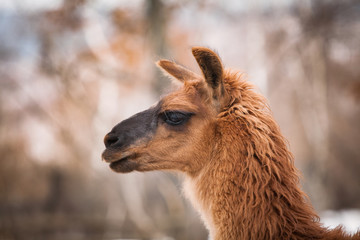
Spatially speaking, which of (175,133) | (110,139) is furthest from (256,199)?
(110,139)

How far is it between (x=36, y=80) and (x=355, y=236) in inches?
407

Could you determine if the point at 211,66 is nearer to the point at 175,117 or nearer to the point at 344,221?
the point at 175,117

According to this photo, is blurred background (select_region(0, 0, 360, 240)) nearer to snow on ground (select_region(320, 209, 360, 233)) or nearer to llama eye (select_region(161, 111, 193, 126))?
snow on ground (select_region(320, 209, 360, 233))

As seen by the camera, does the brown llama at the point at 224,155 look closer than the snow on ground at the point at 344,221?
Yes

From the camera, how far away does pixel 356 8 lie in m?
9.77

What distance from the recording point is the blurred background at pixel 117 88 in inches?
358

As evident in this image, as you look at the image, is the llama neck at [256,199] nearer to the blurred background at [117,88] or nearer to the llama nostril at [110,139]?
the llama nostril at [110,139]

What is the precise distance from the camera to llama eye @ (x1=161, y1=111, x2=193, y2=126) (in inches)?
100

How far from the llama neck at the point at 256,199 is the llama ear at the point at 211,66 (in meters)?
0.53

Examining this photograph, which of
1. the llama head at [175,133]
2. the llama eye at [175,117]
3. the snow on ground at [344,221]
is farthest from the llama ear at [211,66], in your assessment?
the snow on ground at [344,221]

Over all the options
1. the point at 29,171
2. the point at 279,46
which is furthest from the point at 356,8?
the point at 29,171

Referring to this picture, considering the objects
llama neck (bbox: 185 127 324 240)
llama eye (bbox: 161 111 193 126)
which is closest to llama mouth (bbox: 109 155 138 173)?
llama eye (bbox: 161 111 193 126)

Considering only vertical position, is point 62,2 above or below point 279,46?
above

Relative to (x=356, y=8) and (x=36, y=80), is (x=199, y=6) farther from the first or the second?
(x=36, y=80)
